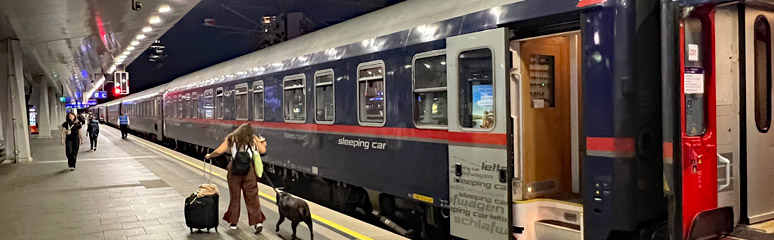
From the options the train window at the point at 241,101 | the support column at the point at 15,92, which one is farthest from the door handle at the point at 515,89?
the support column at the point at 15,92

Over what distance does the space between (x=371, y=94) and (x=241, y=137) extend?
175 cm

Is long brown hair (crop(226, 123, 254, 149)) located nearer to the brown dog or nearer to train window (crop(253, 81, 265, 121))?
the brown dog

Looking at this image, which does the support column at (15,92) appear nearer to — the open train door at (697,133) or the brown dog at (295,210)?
the brown dog at (295,210)

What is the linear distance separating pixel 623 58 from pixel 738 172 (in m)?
1.61

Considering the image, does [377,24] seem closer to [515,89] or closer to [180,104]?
[515,89]

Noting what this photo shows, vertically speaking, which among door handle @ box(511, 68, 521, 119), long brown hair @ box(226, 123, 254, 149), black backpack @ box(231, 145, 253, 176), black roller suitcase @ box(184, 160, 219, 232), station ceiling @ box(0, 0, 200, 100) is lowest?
black roller suitcase @ box(184, 160, 219, 232)

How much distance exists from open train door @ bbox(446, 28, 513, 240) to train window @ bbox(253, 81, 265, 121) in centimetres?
695

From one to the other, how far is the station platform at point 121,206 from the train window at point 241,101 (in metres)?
1.46

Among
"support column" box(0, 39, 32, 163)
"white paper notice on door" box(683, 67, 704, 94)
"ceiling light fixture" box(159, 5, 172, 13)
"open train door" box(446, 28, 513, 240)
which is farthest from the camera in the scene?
"support column" box(0, 39, 32, 163)

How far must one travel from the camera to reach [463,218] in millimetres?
6016

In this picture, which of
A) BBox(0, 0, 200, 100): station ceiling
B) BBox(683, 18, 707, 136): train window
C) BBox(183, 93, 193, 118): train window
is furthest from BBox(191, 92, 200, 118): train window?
BBox(683, 18, 707, 136): train window

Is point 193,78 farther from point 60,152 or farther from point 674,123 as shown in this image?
point 674,123

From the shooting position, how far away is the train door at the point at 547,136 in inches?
219

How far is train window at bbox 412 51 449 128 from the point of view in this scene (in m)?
6.41
